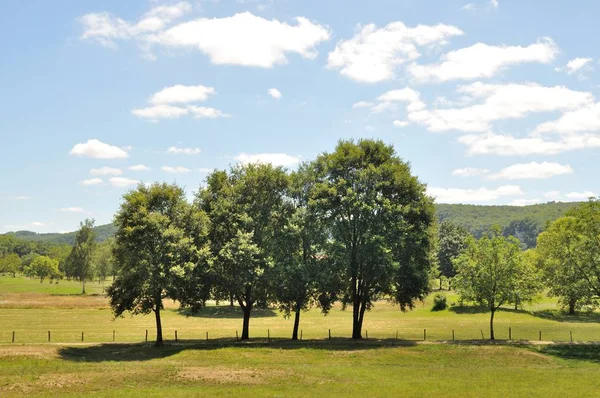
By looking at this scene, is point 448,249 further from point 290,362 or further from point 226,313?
point 290,362

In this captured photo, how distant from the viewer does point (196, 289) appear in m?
50.2

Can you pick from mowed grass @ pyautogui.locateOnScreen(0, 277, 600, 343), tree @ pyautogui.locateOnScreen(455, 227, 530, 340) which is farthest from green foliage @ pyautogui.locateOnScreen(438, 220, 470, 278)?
tree @ pyautogui.locateOnScreen(455, 227, 530, 340)

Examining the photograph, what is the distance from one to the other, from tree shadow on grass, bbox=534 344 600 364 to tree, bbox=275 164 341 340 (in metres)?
22.9

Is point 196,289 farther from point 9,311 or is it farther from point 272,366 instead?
point 9,311

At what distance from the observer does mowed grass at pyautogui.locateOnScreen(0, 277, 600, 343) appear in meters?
57.9

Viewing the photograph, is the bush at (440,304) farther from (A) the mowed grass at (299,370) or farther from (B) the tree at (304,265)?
(B) the tree at (304,265)

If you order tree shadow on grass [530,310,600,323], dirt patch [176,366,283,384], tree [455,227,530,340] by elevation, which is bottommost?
tree shadow on grass [530,310,600,323]

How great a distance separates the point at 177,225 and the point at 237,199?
797 cm

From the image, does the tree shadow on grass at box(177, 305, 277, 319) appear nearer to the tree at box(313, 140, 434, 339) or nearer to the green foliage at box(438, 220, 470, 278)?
the tree at box(313, 140, 434, 339)

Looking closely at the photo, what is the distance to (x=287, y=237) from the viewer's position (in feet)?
174

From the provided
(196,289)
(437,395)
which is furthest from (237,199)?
(437,395)

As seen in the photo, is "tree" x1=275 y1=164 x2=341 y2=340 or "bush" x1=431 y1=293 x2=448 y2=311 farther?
"bush" x1=431 y1=293 x2=448 y2=311

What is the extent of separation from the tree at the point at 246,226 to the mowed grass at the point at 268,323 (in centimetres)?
840

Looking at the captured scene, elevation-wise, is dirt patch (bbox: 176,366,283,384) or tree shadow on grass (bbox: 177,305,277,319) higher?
dirt patch (bbox: 176,366,283,384)
